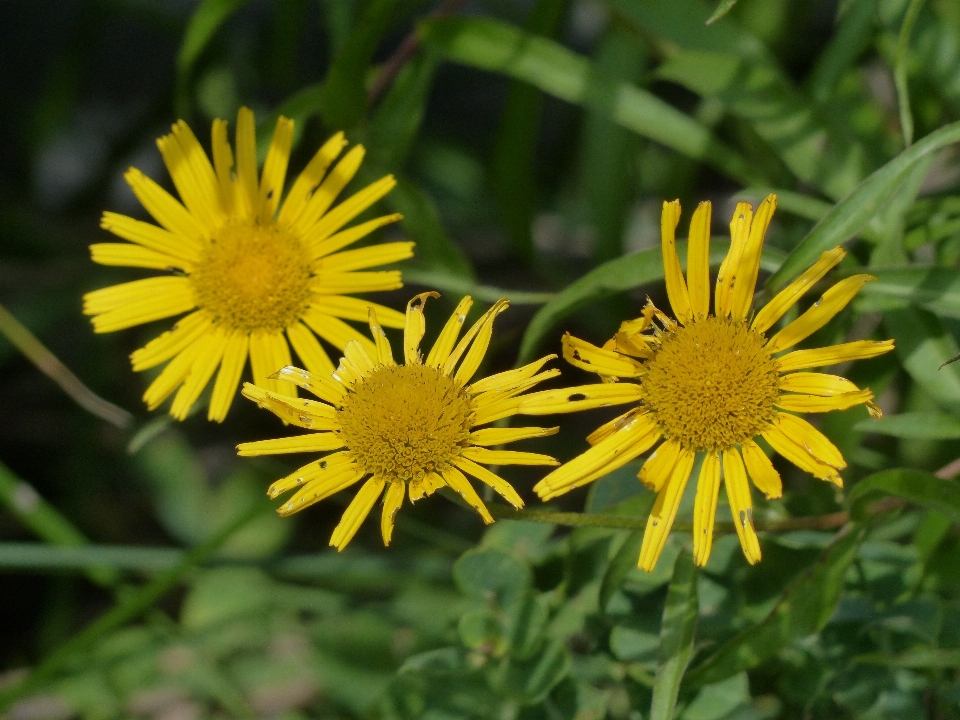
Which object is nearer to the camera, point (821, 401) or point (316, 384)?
point (821, 401)

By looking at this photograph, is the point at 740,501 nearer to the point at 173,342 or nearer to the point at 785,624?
the point at 785,624

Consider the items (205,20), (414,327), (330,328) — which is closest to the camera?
(414,327)

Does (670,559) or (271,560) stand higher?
(271,560)

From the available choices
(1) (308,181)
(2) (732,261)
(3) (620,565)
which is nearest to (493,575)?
(3) (620,565)

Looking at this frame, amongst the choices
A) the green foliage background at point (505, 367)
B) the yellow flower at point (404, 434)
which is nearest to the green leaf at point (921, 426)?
the green foliage background at point (505, 367)

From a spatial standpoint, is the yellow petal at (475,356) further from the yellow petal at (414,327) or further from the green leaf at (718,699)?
the green leaf at (718,699)

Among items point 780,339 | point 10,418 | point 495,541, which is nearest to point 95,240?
point 10,418

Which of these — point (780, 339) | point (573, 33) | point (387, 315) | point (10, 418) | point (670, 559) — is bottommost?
point (670, 559)

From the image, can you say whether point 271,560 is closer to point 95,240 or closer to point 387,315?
point 387,315

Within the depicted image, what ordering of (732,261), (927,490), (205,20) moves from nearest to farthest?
(927,490) < (732,261) < (205,20)
